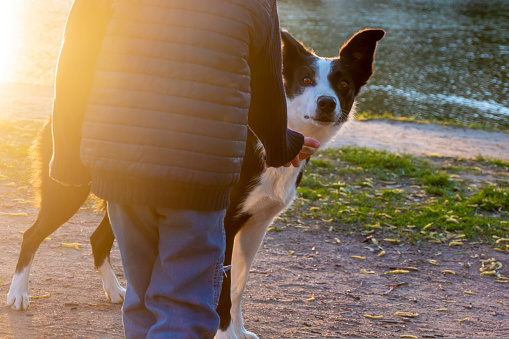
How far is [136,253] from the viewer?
6.34 feet

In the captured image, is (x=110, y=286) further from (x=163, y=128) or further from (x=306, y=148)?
(x=163, y=128)

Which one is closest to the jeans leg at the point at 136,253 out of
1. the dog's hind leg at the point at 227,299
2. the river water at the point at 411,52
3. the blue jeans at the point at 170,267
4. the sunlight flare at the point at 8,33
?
the blue jeans at the point at 170,267

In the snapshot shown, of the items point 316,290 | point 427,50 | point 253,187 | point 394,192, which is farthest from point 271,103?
point 427,50

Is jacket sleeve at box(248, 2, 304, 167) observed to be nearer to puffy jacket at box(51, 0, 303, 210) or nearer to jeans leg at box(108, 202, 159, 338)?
puffy jacket at box(51, 0, 303, 210)

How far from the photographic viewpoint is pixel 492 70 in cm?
2081

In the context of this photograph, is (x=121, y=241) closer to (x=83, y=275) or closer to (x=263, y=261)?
(x=83, y=275)

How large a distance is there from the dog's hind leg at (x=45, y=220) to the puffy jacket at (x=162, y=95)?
1428 millimetres

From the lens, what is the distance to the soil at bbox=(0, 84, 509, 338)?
3354 mm

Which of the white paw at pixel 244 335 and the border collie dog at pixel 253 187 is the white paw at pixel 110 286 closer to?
the border collie dog at pixel 253 187

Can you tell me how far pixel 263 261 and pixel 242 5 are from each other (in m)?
2.90

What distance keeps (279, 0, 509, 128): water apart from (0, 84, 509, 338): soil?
9.33 m

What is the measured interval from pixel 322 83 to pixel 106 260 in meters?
1.69

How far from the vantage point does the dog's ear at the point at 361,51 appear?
3598 mm

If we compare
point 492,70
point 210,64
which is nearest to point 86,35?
point 210,64
